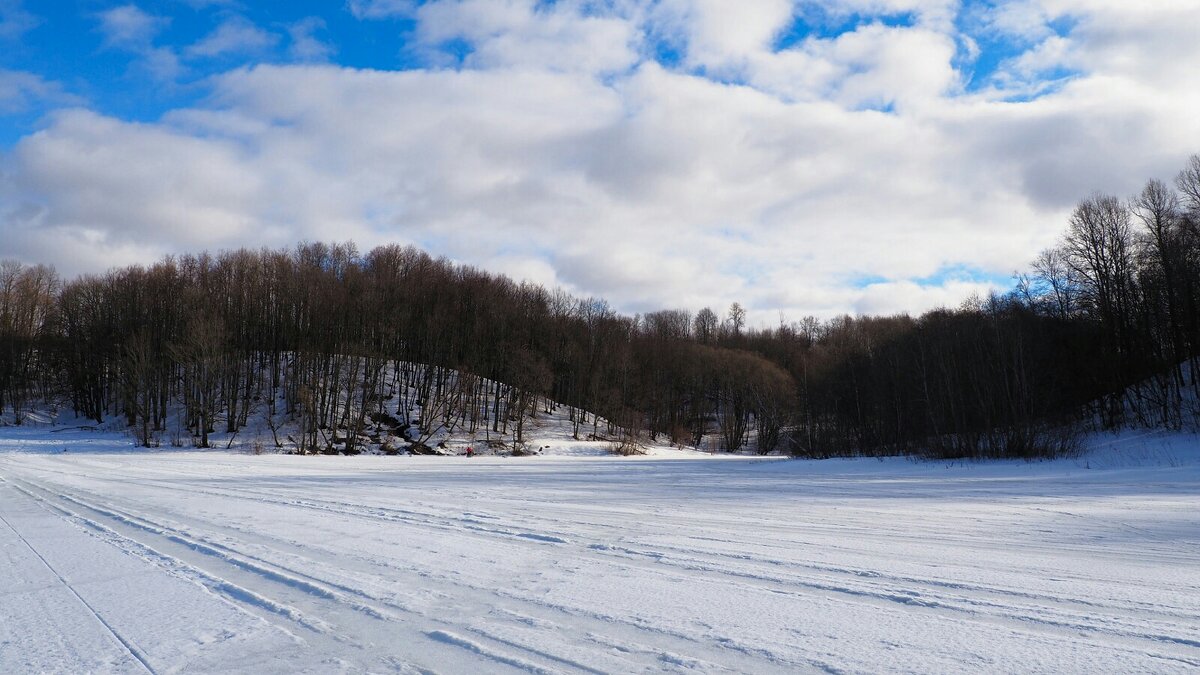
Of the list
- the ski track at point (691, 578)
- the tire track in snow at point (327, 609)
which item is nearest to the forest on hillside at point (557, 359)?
the ski track at point (691, 578)

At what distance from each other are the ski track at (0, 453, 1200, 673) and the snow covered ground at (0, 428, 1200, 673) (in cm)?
3

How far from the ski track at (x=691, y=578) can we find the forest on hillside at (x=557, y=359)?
2031cm

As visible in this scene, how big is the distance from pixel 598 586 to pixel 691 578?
3.13ft

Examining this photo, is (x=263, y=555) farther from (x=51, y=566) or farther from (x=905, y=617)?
(x=905, y=617)

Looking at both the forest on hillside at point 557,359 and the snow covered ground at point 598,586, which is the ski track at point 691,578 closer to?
the snow covered ground at point 598,586

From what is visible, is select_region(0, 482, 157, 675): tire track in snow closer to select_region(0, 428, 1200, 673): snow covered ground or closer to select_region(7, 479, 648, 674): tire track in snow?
select_region(0, 428, 1200, 673): snow covered ground

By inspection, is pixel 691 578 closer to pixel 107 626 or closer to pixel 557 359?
pixel 107 626

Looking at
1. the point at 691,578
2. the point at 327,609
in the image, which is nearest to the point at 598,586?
the point at 691,578

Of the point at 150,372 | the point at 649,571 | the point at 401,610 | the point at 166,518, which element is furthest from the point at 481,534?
the point at 150,372

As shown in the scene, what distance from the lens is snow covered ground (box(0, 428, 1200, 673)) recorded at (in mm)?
4277

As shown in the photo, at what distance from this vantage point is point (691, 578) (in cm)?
633

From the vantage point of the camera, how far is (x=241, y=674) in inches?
157

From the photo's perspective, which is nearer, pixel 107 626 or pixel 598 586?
pixel 107 626

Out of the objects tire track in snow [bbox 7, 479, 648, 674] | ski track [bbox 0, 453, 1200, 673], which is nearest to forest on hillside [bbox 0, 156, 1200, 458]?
ski track [bbox 0, 453, 1200, 673]
